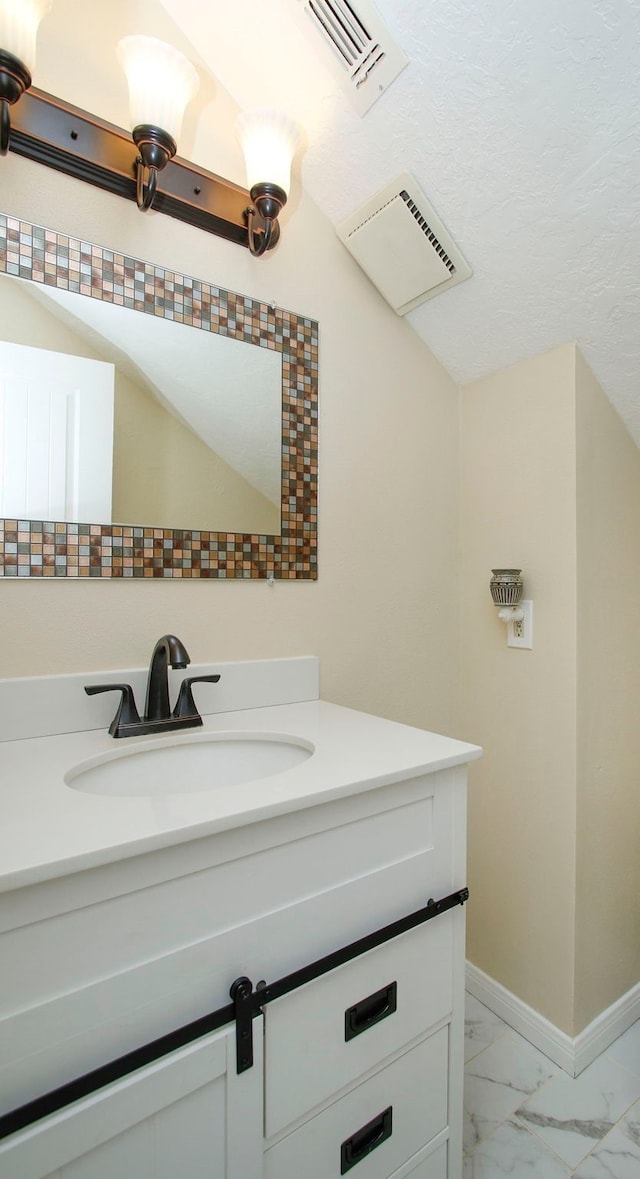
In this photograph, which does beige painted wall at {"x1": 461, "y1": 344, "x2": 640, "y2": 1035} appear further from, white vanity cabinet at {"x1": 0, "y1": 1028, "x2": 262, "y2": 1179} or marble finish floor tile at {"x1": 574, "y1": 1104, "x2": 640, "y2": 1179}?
white vanity cabinet at {"x1": 0, "y1": 1028, "x2": 262, "y2": 1179}

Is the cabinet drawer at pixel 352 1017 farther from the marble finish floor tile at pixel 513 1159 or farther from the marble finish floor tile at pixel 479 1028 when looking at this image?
the marble finish floor tile at pixel 479 1028

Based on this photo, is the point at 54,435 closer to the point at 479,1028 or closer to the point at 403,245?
the point at 403,245

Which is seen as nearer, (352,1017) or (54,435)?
(352,1017)

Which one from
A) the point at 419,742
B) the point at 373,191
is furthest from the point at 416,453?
the point at 419,742

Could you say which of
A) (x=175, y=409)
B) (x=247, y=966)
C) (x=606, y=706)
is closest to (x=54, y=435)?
(x=175, y=409)

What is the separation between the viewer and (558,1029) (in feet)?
4.58

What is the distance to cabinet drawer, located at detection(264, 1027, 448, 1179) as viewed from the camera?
2.57 feet

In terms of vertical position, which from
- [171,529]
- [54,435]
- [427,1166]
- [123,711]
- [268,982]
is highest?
[54,435]

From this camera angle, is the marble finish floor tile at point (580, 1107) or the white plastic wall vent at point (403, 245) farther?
the white plastic wall vent at point (403, 245)

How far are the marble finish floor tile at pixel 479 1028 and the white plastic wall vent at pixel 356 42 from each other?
7.11 ft

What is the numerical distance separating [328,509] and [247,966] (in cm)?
99

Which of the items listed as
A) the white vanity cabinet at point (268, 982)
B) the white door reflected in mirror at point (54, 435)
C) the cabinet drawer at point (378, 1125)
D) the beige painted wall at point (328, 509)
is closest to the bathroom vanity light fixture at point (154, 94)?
the beige painted wall at point (328, 509)

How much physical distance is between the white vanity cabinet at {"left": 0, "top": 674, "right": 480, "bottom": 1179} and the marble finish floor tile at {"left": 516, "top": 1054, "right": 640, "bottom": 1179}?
364 mm

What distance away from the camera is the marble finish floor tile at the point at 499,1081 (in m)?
1.23
